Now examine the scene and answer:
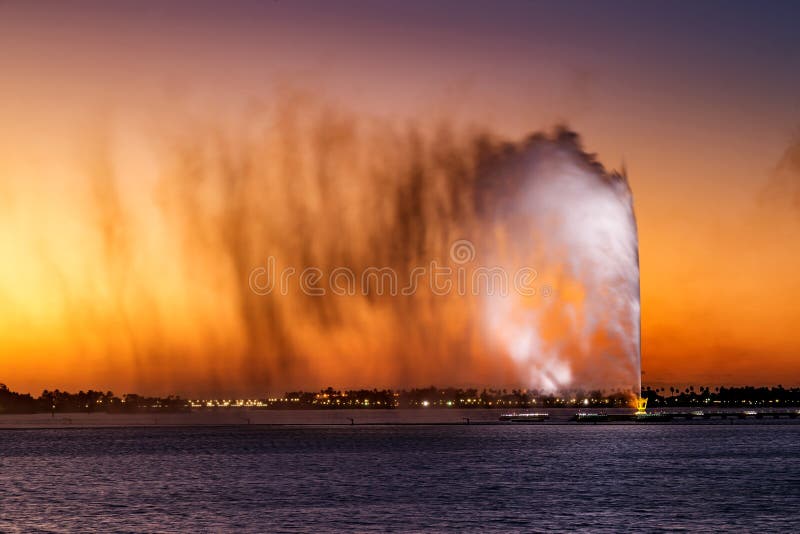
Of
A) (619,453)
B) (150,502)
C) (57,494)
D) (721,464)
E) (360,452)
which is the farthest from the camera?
(360,452)

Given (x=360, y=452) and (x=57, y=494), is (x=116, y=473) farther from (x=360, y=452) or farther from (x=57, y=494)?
(x=360, y=452)

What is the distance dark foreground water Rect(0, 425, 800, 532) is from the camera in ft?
203

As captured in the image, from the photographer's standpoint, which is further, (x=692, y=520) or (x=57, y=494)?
(x=57, y=494)

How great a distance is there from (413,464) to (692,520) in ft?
176

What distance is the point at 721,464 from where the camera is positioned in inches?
4178

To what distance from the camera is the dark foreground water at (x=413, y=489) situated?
203 feet

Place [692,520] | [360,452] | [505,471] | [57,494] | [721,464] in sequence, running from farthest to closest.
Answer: [360,452] → [721,464] → [505,471] → [57,494] → [692,520]

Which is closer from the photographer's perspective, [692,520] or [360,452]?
[692,520]

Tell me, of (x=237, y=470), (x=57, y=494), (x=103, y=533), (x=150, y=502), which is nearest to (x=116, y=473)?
(x=237, y=470)

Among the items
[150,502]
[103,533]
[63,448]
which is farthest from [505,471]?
[63,448]

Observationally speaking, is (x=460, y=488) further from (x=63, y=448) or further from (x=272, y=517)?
(x=63, y=448)

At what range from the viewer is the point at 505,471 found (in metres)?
99.2

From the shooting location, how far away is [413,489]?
81438mm

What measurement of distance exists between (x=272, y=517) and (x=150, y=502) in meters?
14.5
